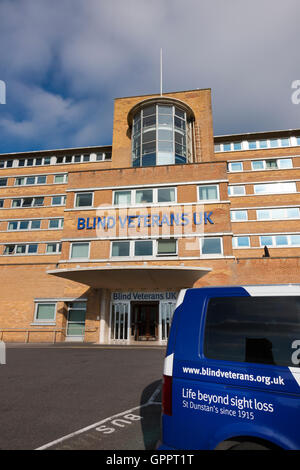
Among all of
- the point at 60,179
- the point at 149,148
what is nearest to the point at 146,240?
the point at 149,148

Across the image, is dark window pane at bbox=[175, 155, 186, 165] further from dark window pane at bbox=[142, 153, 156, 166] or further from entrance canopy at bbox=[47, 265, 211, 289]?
entrance canopy at bbox=[47, 265, 211, 289]

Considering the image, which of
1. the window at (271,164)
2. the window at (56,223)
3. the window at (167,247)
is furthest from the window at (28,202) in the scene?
the window at (271,164)

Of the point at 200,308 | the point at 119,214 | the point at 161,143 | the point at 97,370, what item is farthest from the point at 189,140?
the point at 200,308

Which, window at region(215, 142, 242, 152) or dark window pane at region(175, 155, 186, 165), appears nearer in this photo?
dark window pane at region(175, 155, 186, 165)

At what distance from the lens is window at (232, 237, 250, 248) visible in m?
31.9

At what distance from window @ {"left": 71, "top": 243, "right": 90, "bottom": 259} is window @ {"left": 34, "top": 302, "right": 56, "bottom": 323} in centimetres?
479

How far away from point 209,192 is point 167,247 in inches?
207

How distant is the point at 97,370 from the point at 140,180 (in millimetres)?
Result: 16332

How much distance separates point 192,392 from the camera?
8.41 ft

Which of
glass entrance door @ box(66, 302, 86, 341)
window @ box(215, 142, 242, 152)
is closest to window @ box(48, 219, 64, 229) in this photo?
glass entrance door @ box(66, 302, 86, 341)

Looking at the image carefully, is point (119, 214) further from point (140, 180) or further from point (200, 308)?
point (200, 308)

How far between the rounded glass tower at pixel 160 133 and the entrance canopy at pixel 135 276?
442 inches

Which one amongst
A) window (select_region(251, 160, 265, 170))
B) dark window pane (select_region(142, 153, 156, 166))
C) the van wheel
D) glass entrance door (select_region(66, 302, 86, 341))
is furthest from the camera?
window (select_region(251, 160, 265, 170))

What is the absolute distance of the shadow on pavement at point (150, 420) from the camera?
13.0ft
